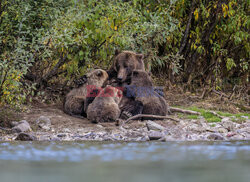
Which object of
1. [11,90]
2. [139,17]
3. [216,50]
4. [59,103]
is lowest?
[59,103]

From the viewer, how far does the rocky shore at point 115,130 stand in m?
5.49

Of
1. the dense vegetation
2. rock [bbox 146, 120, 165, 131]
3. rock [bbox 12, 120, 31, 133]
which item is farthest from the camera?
the dense vegetation

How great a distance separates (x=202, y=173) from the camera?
2748mm

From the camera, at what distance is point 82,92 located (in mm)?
7461

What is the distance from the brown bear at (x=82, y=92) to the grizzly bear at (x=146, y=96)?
65cm

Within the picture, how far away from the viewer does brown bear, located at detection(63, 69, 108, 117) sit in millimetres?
7316

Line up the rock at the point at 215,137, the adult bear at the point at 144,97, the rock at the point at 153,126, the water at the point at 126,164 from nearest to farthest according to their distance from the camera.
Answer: the water at the point at 126,164, the rock at the point at 215,137, the rock at the point at 153,126, the adult bear at the point at 144,97

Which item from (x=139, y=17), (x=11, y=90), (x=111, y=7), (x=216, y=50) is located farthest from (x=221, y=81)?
(x=11, y=90)

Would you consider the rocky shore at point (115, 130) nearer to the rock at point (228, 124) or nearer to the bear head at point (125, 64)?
the rock at point (228, 124)

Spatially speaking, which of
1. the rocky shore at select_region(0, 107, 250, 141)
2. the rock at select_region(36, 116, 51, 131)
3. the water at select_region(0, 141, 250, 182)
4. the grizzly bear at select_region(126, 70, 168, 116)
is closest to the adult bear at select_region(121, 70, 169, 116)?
the grizzly bear at select_region(126, 70, 168, 116)

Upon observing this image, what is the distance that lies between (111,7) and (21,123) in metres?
3.33

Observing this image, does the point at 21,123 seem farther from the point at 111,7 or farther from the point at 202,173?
the point at 202,173

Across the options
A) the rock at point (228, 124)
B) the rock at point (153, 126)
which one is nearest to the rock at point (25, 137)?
the rock at point (153, 126)

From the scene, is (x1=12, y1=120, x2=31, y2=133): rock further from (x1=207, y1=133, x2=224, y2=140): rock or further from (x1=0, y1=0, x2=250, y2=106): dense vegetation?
(x1=207, y1=133, x2=224, y2=140): rock
